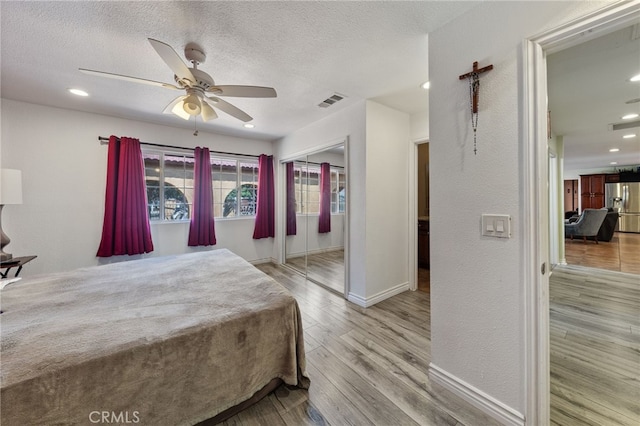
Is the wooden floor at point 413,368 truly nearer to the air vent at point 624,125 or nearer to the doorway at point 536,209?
the doorway at point 536,209

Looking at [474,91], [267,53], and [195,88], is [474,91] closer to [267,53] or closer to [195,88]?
[267,53]

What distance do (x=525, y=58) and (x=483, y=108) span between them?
0.27 meters

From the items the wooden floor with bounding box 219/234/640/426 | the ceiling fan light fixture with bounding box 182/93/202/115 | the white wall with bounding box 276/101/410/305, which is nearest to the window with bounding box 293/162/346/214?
the white wall with bounding box 276/101/410/305

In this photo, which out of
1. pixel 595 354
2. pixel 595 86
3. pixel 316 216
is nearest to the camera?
pixel 595 354

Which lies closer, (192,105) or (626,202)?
(192,105)

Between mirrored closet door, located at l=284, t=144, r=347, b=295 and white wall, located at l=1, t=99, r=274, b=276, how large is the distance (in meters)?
2.42

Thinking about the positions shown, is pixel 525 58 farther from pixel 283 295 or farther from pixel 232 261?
pixel 232 261

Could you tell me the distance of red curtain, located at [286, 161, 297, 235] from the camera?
4.50 metres

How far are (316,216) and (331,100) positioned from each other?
206cm

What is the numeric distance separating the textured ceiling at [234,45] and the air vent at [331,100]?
0.27ft

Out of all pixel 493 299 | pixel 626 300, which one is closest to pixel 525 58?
pixel 493 299

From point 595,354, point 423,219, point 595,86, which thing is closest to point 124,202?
point 423,219

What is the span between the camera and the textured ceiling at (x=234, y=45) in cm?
147

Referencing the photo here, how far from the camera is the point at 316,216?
4.32m
